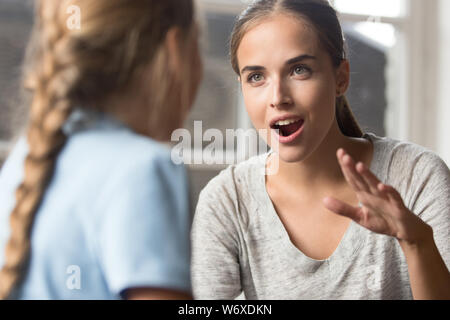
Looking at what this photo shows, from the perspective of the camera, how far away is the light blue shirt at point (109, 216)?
49 cm

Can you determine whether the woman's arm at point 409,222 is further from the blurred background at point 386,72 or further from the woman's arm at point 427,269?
the blurred background at point 386,72

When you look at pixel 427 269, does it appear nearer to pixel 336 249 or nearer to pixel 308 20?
pixel 336 249

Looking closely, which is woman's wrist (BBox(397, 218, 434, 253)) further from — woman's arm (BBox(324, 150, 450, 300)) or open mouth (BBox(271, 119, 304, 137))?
open mouth (BBox(271, 119, 304, 137))

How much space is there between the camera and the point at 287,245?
0.71 meters

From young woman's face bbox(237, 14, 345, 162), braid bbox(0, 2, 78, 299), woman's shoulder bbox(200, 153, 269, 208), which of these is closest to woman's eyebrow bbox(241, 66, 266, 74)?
young woman's face bbox(237, 14, 345, 162)

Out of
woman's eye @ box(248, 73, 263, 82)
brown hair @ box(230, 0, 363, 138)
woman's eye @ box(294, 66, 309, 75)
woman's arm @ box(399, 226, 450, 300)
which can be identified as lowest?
woman's arm @ box(399, 226, 450, 300)

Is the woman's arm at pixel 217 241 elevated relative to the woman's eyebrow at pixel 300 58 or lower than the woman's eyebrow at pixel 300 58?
lower

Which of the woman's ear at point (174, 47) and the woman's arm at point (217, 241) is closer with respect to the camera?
the woman's ear at point (174, 47)

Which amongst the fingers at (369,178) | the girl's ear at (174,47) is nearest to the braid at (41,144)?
the girl's ear at (174,47)

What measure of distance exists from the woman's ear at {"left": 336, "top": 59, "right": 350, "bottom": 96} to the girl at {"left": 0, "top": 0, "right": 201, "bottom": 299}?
0.91 feet

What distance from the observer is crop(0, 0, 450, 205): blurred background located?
719 millimetres

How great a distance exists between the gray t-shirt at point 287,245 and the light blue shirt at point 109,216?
0.63 feet
